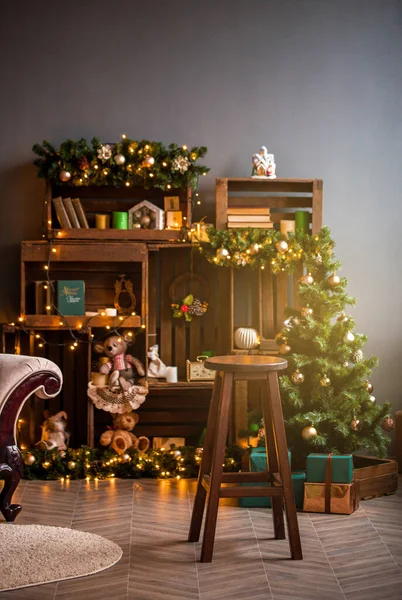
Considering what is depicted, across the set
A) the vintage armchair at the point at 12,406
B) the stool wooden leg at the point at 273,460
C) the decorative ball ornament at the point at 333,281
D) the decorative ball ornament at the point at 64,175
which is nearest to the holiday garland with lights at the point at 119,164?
the decorative ball ornament at the point at 64,175

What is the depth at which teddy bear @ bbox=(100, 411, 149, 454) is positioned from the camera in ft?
17.0

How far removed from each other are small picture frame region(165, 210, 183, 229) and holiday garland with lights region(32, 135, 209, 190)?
180mm

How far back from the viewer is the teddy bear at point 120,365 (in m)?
5.13

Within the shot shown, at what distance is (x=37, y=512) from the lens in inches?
164

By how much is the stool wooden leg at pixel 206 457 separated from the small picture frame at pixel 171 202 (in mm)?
1914

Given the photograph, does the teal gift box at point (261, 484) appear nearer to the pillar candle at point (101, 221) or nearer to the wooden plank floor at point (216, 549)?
the wooden plank floor at point (216, 549)

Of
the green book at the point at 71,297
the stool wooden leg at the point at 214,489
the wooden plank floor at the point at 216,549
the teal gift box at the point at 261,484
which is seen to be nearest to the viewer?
the wooden plank floor at the point at 216,549

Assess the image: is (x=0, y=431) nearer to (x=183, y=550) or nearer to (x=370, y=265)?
(x=183, y=550)

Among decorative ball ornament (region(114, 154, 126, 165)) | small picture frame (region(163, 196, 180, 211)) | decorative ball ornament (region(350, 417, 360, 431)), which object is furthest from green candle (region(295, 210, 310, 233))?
decorative ball ornament (region(350, 417, 360, 431))

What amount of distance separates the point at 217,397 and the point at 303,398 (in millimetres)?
1142

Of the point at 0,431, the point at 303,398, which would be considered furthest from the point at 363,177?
the point at 0,431

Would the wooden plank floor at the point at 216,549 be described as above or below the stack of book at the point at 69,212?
below

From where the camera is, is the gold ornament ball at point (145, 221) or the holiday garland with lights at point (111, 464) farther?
the gold ornament ball at point (145, 221)

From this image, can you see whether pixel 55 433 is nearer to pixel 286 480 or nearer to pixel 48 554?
pixel 48 554
